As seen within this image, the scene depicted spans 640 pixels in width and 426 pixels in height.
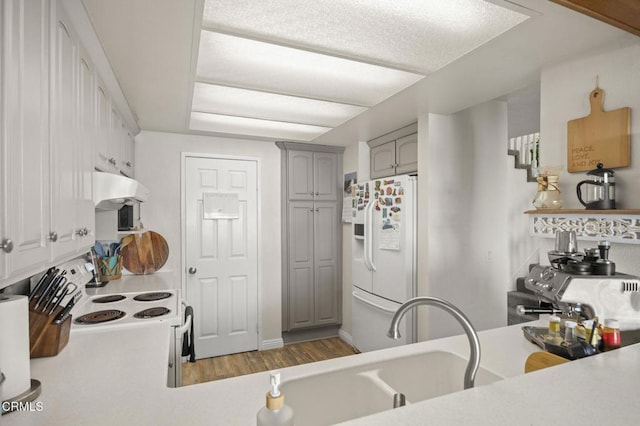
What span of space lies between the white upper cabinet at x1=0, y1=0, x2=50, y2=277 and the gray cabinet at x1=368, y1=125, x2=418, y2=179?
2.66 metres

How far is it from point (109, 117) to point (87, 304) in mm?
1225

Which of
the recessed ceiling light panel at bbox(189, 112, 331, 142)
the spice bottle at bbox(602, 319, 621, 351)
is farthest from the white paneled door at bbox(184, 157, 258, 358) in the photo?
the spice bottle at bbox(602, 319, 621, 351)

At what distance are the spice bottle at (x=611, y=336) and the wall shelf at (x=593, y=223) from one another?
0.60 metres

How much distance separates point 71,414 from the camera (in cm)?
104

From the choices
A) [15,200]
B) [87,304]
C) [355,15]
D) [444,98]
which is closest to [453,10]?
[355,15]

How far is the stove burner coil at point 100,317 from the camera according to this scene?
1.89 metres

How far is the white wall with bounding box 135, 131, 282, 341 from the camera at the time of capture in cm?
349

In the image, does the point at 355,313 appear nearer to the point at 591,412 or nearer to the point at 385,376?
the point at 385,376

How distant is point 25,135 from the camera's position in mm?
959

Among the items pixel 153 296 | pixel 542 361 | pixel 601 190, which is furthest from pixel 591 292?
pixel 153 296

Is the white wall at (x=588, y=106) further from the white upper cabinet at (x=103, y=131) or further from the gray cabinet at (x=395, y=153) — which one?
the white upper cabinet at (x=103, y=131)

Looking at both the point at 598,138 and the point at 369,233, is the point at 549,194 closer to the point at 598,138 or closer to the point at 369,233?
the point at 598,138

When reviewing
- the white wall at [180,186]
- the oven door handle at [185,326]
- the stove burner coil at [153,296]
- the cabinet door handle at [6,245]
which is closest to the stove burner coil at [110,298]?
the stove burner coil at [153,296]

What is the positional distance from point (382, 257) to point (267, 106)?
5.46 feet
